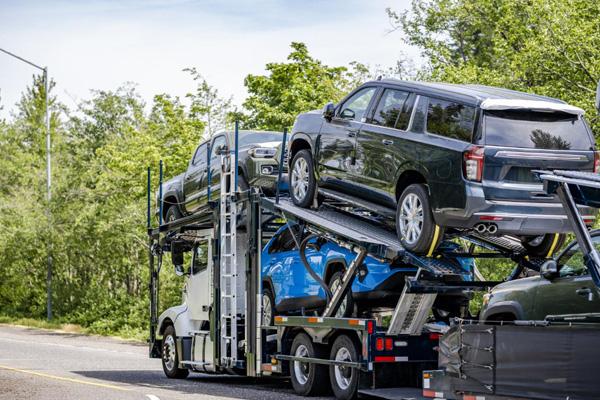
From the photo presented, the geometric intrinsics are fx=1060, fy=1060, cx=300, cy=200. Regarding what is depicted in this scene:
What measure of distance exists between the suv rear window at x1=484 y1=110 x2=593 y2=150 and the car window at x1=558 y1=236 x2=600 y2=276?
4.53ft

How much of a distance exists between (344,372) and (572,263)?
13.1 feet

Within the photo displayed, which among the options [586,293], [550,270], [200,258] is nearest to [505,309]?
[550,270]

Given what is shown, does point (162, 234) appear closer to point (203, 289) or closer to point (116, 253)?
point (203, 289)

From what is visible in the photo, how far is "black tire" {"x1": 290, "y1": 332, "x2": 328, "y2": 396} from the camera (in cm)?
1350

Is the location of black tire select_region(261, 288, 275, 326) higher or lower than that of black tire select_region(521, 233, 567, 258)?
lower

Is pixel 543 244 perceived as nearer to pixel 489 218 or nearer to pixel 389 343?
pixel 489 218

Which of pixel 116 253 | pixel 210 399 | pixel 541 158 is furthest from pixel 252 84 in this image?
pixel 541 158

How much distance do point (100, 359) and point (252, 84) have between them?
1266 cm

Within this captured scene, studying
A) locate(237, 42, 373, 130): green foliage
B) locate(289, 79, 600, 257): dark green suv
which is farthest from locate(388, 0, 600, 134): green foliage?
locate(289, 79, 600, 257): dark green suv

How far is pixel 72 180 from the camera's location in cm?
3769

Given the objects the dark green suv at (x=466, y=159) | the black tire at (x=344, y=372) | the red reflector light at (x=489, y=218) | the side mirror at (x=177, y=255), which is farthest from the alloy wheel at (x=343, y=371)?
the side mirror at (x=177, y=255)

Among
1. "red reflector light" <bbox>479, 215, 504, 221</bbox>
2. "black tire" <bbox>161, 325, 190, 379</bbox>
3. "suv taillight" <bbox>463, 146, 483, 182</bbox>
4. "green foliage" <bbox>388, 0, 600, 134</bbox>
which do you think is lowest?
"black tire" <bbox>161, 325, 190, 379</bbox>

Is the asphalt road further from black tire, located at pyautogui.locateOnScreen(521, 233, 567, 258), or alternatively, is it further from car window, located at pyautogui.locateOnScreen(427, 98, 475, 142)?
car window, located at pyautogui.locateOnScreen(427, 98, 475, 142)

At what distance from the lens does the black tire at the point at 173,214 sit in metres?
18.6
